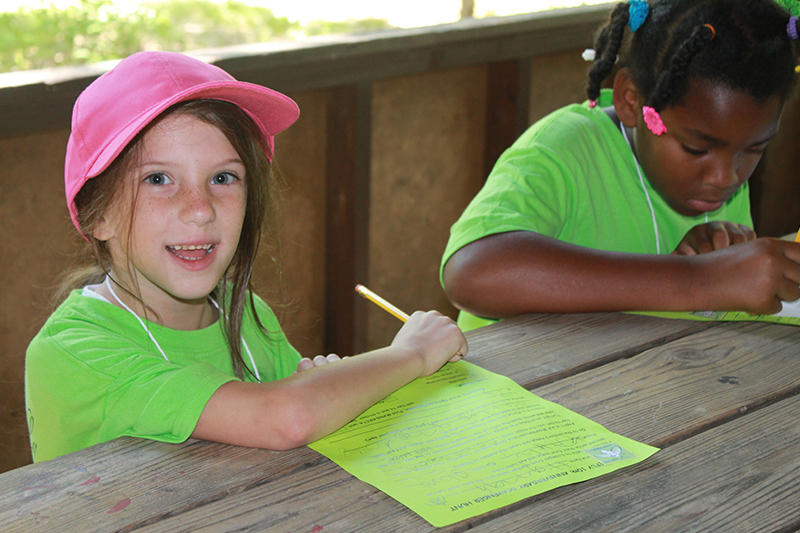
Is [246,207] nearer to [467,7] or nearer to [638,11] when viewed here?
[638,11]

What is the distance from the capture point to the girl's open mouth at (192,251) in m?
1.12

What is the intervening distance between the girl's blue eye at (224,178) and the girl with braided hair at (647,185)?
0.45 meters

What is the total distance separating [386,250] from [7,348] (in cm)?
132

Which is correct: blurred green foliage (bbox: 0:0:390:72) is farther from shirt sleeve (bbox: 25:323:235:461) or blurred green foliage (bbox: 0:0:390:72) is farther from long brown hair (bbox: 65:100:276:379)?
shirt sleeve (bbox: 25:323:235:461)

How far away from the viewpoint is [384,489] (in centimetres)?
Answer: 77

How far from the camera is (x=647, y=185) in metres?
1.66

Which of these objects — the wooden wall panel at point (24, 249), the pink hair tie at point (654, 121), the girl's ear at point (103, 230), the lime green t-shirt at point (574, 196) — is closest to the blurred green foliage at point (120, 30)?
the wooden wall panel at point (24, 249)

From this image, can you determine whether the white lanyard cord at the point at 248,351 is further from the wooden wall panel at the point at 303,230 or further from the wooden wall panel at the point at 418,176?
the wooden wall panel at the point at 418,176

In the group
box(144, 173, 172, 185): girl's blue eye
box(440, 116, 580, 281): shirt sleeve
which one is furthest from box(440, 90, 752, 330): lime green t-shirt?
box(144, 173, 172, 185): girl's blue eye

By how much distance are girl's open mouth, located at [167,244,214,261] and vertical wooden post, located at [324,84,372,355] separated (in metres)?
1.40

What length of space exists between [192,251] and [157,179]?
0.12 meters

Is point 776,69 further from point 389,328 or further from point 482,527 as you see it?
point 389,328

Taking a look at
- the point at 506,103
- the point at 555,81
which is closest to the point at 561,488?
the point at 506,103

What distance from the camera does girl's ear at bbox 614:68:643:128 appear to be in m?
1.57
